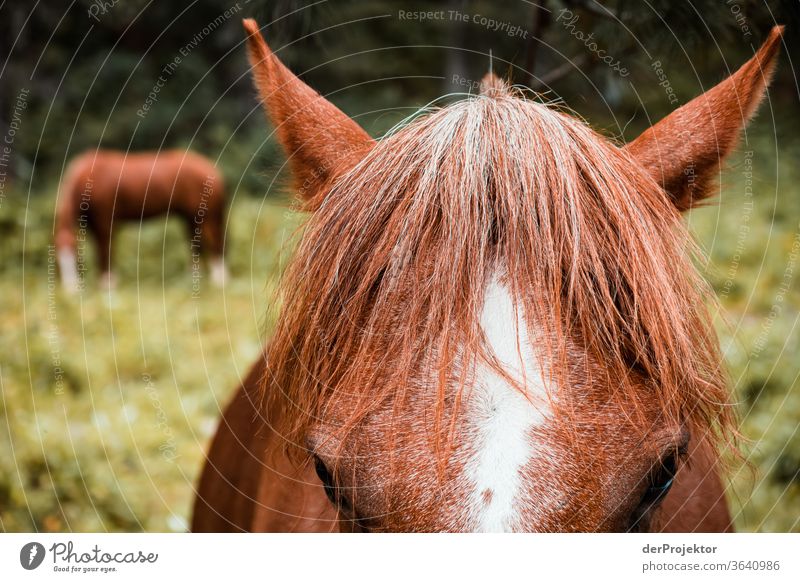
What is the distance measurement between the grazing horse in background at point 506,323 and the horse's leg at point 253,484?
222 mm

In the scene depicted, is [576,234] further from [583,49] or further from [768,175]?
[768,175]

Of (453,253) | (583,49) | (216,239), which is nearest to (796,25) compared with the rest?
(583,49)

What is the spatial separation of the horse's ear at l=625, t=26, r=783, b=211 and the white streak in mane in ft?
1.51

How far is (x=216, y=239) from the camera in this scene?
606 cm

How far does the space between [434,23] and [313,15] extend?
6.38 meters

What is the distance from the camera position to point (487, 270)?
102 cm

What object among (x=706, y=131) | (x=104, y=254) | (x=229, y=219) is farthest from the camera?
(x=104, y=254)
